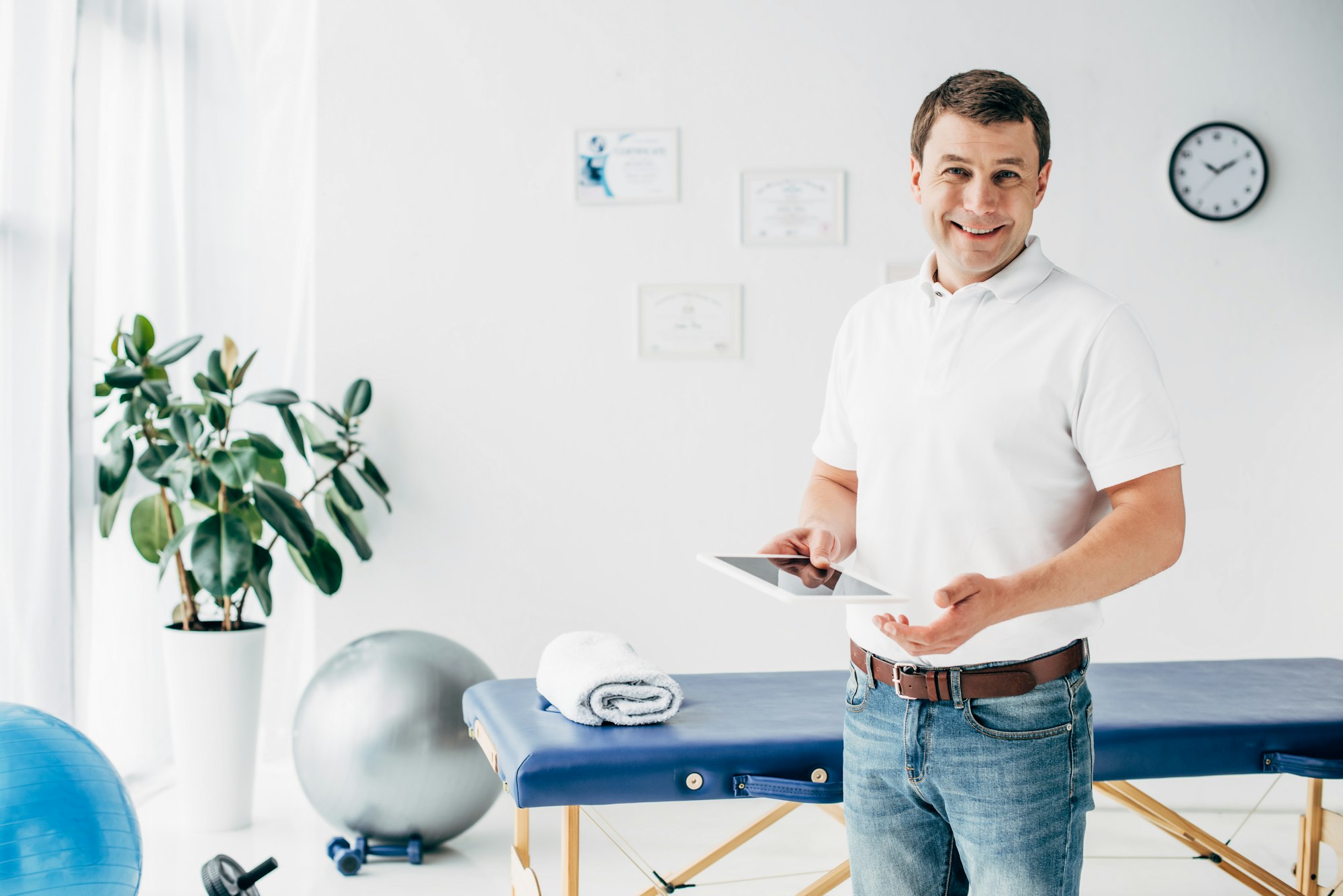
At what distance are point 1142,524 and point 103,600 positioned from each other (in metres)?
2.66

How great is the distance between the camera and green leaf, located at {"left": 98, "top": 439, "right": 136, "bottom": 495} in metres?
2.53

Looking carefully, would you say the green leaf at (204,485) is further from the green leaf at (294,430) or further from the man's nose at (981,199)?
the man's nose at (981,199)

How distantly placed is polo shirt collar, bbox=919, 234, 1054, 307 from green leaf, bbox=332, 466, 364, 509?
6.76 feet

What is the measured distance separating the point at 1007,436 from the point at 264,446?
81.0 inches

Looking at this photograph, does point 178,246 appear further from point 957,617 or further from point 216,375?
point 957,617

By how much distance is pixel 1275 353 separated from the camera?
297cm

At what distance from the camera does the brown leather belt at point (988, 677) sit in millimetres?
1095

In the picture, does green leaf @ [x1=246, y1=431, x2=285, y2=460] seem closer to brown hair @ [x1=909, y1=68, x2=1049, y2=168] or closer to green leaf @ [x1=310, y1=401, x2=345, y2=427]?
green leaf @ [x1=310, y1=401, x2=345, y2=427]

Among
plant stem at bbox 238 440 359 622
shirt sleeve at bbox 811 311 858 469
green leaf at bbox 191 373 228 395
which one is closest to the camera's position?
shirt sleeve at bbox 811 311 858 469

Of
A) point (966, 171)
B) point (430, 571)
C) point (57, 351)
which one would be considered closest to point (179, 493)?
point (57, 351)

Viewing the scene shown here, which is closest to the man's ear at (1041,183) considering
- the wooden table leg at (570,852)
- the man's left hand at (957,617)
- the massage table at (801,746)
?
the man's left hand at (957,617)

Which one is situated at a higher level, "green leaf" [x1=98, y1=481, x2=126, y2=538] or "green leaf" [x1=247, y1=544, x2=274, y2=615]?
"green leaf" [x1=98, y1=481, x2=126, y2=538]

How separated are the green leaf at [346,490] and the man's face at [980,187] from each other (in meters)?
2.05

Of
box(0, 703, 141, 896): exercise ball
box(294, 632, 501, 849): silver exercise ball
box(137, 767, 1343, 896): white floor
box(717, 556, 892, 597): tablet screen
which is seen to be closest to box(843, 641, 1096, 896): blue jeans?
box(717, 556, 892, 597): tablet screen
